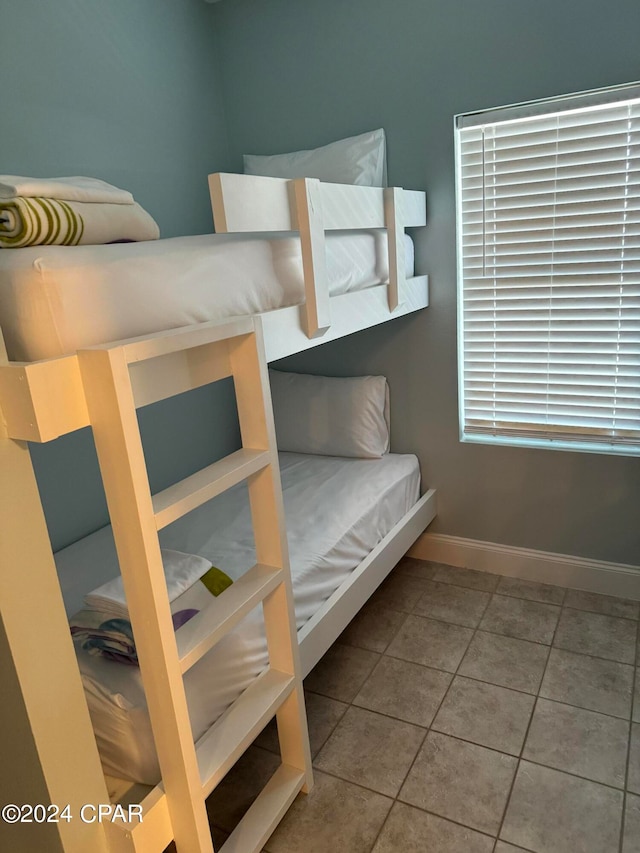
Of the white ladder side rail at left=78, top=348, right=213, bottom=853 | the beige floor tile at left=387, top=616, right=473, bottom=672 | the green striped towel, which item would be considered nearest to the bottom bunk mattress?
the white ladder side rail at left=78, top=348, right=213, bottom=853

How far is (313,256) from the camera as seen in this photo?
5.34 ft

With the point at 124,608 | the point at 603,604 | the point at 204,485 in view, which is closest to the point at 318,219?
the point at 204,485

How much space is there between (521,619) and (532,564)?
1.12 ft

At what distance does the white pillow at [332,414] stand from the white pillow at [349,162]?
879 millimetres

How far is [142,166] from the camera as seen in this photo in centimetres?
245

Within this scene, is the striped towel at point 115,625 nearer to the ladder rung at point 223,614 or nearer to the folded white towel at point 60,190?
the ladder rung at point 223,614

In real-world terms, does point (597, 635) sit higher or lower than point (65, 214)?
lower

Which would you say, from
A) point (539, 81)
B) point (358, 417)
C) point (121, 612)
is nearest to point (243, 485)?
point (358, 417)

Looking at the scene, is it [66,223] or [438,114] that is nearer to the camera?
[66,223]

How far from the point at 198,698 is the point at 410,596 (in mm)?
1399

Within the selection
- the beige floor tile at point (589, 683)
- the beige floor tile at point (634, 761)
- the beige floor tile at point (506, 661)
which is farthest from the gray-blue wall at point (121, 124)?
the beige floor tile at point (634, 761)

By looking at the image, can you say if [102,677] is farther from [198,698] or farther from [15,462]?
[15,462]

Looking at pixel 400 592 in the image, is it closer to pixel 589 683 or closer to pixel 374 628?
pixel 374 628

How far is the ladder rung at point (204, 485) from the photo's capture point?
3.88 ft
